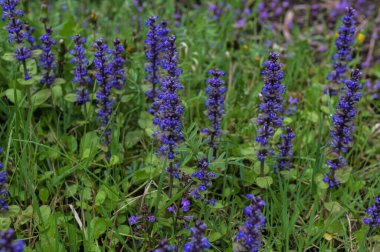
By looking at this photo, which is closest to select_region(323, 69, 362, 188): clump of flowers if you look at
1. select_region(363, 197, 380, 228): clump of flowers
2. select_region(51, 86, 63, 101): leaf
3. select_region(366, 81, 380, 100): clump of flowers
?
select_region(363, 197, 380, 228): clump of flowers

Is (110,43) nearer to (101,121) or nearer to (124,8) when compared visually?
(124,8)

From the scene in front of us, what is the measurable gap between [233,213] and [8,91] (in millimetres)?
2155

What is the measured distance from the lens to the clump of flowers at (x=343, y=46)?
4.52 meters

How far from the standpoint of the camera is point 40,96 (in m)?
4.45

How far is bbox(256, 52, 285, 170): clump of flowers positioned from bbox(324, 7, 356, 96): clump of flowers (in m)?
0.99

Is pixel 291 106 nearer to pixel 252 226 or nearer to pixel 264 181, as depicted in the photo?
pixel 264 181

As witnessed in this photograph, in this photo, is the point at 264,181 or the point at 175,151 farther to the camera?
the point at 264,181

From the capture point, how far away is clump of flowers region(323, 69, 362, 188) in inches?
140

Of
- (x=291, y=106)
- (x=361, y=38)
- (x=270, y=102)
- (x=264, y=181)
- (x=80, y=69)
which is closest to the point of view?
(x=270, y=102)

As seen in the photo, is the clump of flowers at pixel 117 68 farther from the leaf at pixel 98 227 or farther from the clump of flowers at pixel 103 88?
the leaf at pixel 98 227

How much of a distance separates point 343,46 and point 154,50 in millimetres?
1729

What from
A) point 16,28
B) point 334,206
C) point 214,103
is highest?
point 16,28

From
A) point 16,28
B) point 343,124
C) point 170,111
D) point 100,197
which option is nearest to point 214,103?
point 170,111

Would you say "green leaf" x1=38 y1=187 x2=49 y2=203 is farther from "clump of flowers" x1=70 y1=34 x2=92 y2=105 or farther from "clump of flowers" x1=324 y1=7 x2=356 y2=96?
"clump of flowers" x1=324 y1=7 x2=356 y2=96
